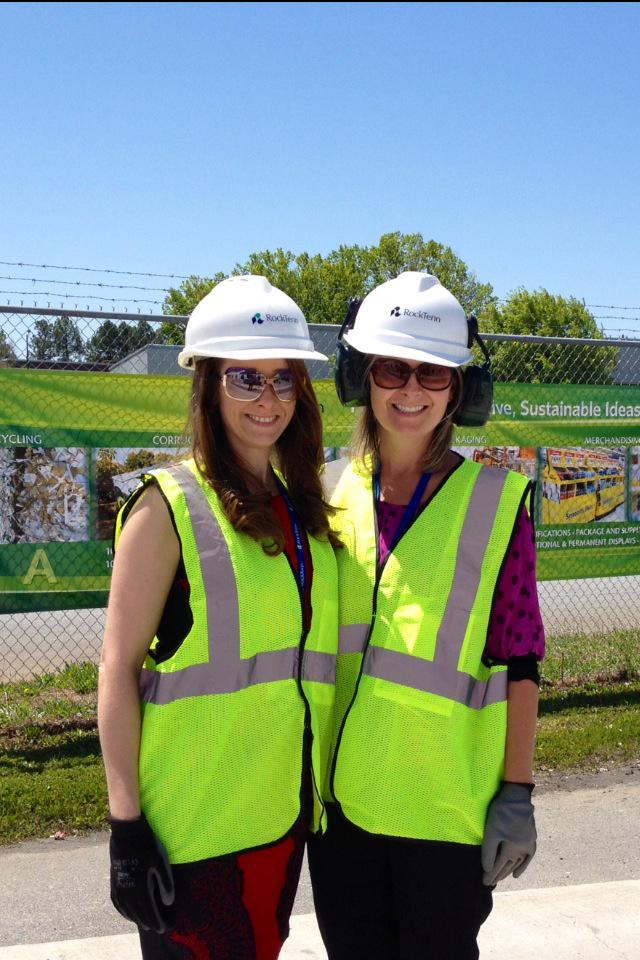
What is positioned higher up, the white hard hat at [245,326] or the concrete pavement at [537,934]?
the white hard hat at [245,326]

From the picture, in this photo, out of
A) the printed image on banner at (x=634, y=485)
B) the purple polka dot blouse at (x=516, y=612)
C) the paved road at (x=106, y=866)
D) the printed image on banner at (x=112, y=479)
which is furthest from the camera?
the printed image on banner at (x=634, y=485)

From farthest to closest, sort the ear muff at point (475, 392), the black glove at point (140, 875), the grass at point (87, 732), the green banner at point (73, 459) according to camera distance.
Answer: the green banner at point (73, 459), the grass at point (87, 732), the ear muff at point (475, 392), the black glove at point (140, 875)


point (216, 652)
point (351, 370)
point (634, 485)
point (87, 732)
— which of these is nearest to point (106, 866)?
point (87, 732)

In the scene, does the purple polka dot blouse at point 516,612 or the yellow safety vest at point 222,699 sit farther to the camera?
the purple polka dot blouse at point 516,612

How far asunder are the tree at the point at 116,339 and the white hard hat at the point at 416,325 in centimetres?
355

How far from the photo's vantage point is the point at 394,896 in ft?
7.82

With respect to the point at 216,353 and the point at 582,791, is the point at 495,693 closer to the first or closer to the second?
the point at 216,353

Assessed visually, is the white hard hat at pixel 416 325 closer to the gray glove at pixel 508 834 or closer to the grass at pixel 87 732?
the gray glove at pixel 508 834

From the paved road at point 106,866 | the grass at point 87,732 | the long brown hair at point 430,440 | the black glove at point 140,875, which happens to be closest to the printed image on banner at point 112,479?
the grass at point 87,732

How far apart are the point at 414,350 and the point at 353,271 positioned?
46.4 metres

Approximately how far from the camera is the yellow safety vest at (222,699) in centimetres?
214

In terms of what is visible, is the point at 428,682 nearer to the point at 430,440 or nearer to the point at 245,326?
the point at 430,440

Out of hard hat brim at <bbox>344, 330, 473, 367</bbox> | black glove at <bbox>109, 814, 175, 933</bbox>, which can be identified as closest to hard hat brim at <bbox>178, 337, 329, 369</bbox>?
hard hat brim at <bbox>344, 330, 473, 367</bbox>

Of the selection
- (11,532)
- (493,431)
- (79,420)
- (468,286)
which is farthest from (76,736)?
(468,286)
